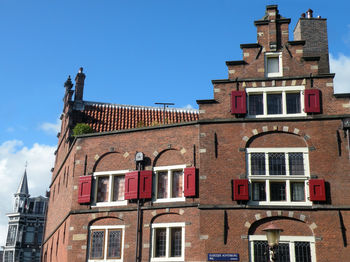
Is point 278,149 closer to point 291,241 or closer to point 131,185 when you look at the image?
point 291,241

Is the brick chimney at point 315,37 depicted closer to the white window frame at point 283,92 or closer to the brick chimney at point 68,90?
the white window frame at point 283,92

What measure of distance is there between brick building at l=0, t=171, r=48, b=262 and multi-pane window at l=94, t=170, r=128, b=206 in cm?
5789

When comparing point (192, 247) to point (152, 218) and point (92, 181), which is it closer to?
point (152, 218)

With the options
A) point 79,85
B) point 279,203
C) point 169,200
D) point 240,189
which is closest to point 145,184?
point 169,200

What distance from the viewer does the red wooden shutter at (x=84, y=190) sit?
26.4m

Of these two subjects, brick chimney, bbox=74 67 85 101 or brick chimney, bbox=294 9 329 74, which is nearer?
brick chimney, bbox=294 9 329 74

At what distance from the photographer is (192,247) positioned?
23.4 m

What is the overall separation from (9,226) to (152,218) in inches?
2552

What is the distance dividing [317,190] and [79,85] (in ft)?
70.4

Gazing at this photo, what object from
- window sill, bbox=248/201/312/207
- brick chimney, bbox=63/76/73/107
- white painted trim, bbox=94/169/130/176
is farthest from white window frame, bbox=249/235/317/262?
brick chimney, bbox=63/76/73/107

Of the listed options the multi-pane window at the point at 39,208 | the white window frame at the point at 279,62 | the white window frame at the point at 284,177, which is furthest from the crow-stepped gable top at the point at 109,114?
the multi-pane window at the point at 39,208

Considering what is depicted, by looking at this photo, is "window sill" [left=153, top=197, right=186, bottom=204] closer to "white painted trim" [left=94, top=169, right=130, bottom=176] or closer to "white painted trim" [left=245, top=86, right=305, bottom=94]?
"white painted trim" [left=94, top=169, right=130, bottom=176]

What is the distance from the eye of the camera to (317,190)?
22859 millimetres

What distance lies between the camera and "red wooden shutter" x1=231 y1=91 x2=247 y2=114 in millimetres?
24750
